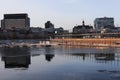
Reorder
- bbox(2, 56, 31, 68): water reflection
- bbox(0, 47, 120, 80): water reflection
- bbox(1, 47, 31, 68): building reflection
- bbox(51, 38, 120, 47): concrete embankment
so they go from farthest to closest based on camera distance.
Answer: bbox(51, 38, 120, 47): concrete embankment < bbox(1, 47, 31, 68): building reflection < bbox(2, 56, 31, 68): water reflection < bbox(0, 47, 120, 80): water reflection

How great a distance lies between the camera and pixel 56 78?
102 feet

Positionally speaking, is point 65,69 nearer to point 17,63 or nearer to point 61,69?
point 61,69

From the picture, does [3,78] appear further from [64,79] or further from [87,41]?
[87,41]

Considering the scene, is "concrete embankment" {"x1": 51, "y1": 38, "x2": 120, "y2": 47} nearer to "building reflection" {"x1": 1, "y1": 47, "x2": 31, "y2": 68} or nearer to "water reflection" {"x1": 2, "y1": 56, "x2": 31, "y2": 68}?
"building reflection" {"x1": 1, "y1": 47, "x2": 31, "y2": 68}

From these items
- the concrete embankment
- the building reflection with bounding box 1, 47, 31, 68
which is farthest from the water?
the concrete embankment

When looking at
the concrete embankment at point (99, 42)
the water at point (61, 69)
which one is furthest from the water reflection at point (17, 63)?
the concrete embankment at point (99, 42)

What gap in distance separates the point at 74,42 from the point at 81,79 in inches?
5041

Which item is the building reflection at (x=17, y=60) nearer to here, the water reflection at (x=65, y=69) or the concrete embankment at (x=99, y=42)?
the water reflection at (x=65, y=69)

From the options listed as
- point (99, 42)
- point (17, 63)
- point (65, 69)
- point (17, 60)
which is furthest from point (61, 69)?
point (99, 42)

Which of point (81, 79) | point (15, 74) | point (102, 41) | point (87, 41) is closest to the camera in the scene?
point (81, 79)

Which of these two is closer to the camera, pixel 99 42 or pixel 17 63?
pixel 17 63

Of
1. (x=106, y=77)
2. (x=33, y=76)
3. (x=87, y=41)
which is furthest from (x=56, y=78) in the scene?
(x=87, y=41)

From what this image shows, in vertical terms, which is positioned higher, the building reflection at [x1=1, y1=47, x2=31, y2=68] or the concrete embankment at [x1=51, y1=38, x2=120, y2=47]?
the concrete embankment at [x1=51, y1=38, x2=120, y2=47]

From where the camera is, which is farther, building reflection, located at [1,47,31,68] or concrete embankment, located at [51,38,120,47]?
concrete embankment, located at [51,38,120,47]
